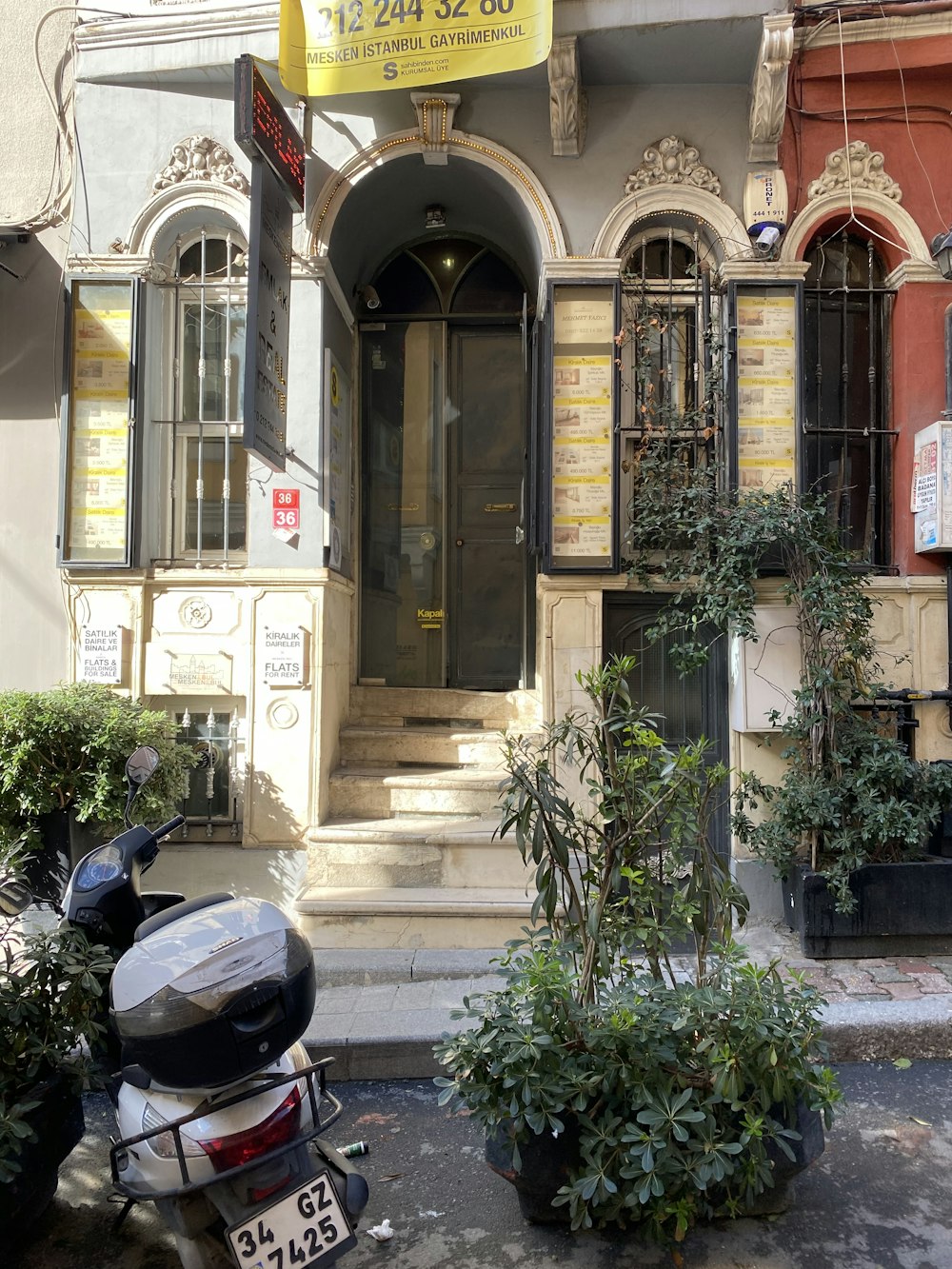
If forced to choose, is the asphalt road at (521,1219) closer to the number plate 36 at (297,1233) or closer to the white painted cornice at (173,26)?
the number plate 36 at (297,1233)

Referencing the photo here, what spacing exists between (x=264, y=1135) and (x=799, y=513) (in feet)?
14.5

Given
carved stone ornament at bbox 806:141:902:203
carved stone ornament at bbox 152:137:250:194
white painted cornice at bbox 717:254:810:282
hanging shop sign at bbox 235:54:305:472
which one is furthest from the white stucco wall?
carved stone ornament at bbox 806:141:902:203

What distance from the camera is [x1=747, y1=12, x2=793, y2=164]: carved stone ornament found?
217 inches

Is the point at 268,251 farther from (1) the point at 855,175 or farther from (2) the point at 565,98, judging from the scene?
(1) the point at 855,175

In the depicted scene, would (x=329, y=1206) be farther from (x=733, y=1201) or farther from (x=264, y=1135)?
(x=733, y=1201)

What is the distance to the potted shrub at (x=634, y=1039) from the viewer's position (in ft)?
8.86

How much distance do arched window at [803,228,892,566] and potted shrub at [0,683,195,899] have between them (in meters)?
4.75

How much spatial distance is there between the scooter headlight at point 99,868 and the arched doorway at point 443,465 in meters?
4.09

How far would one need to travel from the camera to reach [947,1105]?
12.4 ft

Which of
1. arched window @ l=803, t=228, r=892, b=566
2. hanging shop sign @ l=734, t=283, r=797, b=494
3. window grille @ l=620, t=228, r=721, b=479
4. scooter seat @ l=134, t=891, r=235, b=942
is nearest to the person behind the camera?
scooter seat @ l=134, t=891, r=235, b=942

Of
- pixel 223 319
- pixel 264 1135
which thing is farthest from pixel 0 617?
pixel 264 1135

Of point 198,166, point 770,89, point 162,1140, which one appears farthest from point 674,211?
point 162,1140

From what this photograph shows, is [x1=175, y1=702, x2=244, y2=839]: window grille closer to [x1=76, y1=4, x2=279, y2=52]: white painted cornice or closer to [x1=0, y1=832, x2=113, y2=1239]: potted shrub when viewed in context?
[x1=0, y1=832, x2=113, y2=1239]: potted shrub

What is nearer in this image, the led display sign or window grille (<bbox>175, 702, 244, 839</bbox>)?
the led display sign
